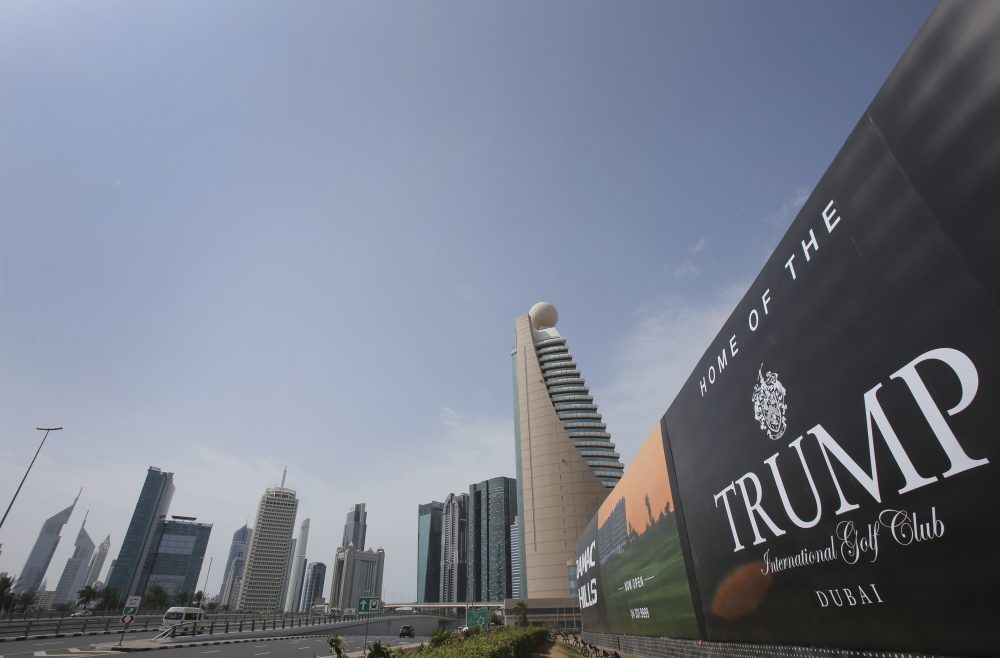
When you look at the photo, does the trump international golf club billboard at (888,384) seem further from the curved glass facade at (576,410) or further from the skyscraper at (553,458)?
the curved glass facade at (576,410)

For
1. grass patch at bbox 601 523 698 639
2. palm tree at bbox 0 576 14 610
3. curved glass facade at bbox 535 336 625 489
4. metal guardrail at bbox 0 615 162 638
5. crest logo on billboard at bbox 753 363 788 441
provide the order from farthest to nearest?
curved glass facade at bbox 535 336 625 489
palm tree at bbox 0 576 14 610
metal guardrail at bbox 0 615 162 638
grass patch at bbox 601 523 698 639
crest logo on billboard at bbox 753 363 788 441

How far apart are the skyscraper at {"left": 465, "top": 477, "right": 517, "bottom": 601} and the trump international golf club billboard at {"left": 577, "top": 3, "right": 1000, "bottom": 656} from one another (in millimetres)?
189135

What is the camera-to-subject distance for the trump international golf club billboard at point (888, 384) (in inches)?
153

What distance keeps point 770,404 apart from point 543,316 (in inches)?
3949

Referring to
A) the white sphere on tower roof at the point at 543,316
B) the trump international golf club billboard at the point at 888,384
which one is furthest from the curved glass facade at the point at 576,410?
the trump international golf club billboard at the point at 888,384

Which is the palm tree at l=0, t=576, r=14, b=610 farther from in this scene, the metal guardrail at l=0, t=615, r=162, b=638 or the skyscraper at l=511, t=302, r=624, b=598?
the skyscraper at l=511, t=302, r=624, b=598

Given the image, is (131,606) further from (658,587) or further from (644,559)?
(658,587)

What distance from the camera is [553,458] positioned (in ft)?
281

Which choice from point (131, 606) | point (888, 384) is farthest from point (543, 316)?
point (888, 384)

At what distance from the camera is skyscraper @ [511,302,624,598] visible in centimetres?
7875

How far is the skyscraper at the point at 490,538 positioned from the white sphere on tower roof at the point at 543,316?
105 m

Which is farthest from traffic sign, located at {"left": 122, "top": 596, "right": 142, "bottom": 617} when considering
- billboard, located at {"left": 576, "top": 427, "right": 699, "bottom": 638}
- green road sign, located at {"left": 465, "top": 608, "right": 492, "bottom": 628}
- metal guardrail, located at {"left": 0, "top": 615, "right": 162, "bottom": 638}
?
billboard, located at {"left": 576, "top": 427, "right": 699, "bottom": 638}

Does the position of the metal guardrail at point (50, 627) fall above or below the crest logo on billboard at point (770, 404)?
below

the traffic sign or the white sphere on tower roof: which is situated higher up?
the white sphere on tower roof
